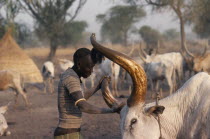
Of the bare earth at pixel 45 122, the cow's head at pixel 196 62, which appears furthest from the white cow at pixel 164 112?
the cow's head at pixel 196 62

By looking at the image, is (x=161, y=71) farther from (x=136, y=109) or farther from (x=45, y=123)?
(x=136, y=109)

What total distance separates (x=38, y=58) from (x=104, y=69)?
17.9 metres

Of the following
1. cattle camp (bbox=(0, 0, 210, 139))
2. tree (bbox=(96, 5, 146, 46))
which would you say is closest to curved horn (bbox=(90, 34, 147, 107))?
cattle camp (bbox=(0, 0, 210, 139))

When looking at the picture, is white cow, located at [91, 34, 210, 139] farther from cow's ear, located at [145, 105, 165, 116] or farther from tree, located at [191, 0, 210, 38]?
tree, located at [191, 0, 210, 38]

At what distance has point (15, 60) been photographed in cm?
1797

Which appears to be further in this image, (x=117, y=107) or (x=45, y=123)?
(x=45, y=123)

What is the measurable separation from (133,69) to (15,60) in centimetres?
1548

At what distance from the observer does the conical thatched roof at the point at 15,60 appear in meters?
17.8

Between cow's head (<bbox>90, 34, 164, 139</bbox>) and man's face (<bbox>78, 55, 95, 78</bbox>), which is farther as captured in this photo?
man's face (<bbox>78, 55, 95, 78</bbox>)

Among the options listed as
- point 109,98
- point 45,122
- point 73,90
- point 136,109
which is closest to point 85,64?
point 73,90

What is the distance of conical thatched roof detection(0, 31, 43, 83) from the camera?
1775 centimetres

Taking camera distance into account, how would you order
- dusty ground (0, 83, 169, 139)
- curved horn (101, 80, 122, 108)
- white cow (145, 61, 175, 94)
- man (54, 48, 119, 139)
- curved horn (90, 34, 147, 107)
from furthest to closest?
1. white cow (145, 61, 175, 94)
2. dusty ground (0, 83, 169, 139)
3. curved horn (101, 80, 122, 108)
4. man (54, 48, 119, 139)
5. curved horn (90, 34, 147, 107)

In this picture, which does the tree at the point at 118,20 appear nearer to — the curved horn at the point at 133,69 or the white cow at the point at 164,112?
the white cow at the point at 164,112

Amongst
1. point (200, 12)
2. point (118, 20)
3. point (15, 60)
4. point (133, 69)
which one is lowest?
point (133, 69)
